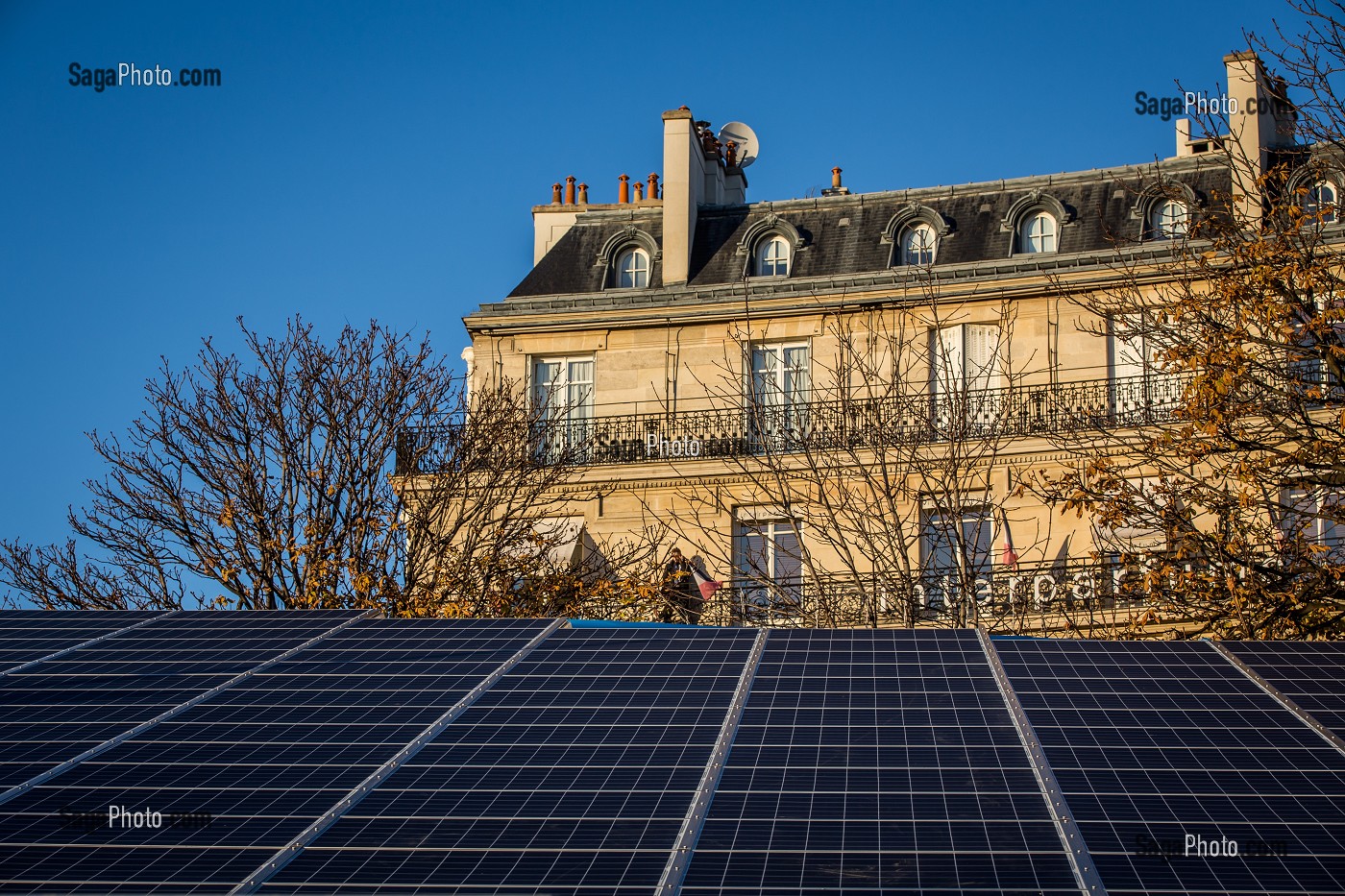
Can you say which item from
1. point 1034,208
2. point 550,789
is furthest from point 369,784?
point 1034,208

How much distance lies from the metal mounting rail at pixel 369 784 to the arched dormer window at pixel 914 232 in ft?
92.1

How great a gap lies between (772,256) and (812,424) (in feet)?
24.3

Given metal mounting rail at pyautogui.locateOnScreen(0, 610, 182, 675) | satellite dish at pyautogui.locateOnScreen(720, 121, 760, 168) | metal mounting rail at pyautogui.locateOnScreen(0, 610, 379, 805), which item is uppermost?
satellite dish at pyautogui.locateOnScreen(720, 121, 760, 168)

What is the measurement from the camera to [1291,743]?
11.4 metres

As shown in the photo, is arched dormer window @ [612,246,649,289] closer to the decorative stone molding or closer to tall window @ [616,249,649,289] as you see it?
tall window @ [616,249,649,289]

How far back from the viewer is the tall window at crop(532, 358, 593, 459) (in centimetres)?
4056

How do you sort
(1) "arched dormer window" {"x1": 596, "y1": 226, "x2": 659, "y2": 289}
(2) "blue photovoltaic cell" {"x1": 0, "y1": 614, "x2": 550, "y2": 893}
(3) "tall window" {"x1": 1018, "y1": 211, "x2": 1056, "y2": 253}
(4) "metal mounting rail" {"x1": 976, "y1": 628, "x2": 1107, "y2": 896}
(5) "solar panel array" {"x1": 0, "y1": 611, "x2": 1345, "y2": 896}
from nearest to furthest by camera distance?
(4) "metal mounting rail" {"x1": 976, "y1": 628, "x2": 1107, "y2": 896}
(5) "solar panel array" {"x1": 0, "y1": 611, "x2": 1345, "y2": 896}
(2) "blue photovoltaic cell" {"x1": 0, "y1": 614, "x2": 550, "y2": 893}
(3) "tall window" {"x1": 1018, "y1": 211, "x2": 1056, "y2": 253}
(1) "arched dormer window" {"x1": 596, "y1": 226, "x2": 659, "y2": 289}

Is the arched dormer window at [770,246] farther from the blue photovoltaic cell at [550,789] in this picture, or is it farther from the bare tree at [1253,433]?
the blue photovoltaic cell at [550,789]

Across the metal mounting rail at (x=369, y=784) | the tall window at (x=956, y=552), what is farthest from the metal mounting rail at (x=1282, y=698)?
the tall window at (x=956, y=552)

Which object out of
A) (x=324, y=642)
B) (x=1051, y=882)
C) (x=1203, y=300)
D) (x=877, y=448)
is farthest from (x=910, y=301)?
(x=1051, y=882)

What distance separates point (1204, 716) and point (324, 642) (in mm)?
7476

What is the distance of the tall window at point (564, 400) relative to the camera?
4056 cm

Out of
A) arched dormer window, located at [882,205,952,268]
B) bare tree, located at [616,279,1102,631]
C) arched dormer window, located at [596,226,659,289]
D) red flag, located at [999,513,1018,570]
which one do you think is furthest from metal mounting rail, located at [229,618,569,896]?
→ arched dormer window, located at [596,226,659,289]

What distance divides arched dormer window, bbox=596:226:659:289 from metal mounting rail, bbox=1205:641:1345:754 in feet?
99.0
